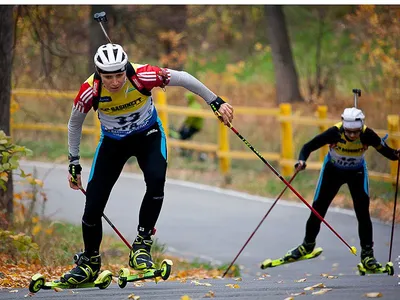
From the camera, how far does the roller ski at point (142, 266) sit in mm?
8492

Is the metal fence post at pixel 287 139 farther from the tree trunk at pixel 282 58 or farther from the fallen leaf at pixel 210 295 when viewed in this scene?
the fallen leaf at pixel 210 295

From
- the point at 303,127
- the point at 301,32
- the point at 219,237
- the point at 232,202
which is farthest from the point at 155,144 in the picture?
the point at 301,32

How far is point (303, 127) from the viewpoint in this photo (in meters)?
23.2

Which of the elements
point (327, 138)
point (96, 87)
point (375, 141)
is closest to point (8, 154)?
point (96, 87)

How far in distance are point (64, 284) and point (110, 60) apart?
1936 mm

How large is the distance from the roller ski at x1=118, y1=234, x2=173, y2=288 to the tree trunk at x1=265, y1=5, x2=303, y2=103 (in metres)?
18.4

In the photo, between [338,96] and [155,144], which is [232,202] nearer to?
[155,144]

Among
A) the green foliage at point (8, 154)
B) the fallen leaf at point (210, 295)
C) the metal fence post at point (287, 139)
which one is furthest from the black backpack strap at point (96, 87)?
the metal fence post at point (287, 139)

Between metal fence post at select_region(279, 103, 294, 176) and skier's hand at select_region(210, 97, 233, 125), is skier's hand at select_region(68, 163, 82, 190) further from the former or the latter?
metal fence post at select_region(279, 103, 294, 176)

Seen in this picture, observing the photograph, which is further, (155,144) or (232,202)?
(232,202)

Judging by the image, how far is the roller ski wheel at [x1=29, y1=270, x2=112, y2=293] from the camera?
8.59 meters

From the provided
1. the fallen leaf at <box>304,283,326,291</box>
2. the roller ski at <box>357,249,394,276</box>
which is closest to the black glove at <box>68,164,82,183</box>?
the fallen leaf at <box>304,283,326,291</box>

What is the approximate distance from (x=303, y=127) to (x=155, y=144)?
47.8ft

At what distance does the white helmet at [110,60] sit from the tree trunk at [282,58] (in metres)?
18.7
